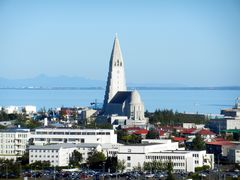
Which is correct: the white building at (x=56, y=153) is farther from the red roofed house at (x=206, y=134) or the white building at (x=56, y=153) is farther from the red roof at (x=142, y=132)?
the red roofed house at (x=206, y=134)

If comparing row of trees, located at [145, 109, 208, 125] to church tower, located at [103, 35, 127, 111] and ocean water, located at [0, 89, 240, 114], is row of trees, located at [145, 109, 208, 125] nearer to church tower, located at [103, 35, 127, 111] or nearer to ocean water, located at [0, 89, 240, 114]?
church tower, located at [103, 35, 127, 111]

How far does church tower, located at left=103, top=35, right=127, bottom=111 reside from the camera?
2095 inches

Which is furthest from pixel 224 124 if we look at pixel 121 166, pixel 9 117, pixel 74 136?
pixel 121 166

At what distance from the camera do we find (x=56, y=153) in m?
30.3

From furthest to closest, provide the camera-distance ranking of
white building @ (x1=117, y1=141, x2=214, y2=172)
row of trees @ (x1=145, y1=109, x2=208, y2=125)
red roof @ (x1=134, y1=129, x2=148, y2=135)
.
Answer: row of trees @ (x1=145, y1=109, x2=208, y2=125) < red roof @ (x1=134, y1=129, x2=148, y2=135) < white building @ (x1=117, y1=141, x2=214, y2=172)

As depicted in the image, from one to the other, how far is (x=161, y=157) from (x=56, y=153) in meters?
3.45

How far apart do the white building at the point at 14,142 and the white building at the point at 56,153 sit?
3433 mm

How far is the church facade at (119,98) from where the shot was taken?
4838 centimetres

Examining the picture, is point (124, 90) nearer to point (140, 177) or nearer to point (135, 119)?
point (135, 119)

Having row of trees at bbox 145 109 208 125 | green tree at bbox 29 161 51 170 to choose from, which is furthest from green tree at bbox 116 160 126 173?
row of trees at bbox 145 109 208 125

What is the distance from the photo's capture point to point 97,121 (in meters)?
48.5

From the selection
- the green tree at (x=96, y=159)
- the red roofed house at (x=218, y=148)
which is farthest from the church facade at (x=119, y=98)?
Result: the green tree at (x=96, y=159)

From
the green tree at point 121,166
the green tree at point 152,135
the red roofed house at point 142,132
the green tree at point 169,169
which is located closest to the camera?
the green tree at point 169,169

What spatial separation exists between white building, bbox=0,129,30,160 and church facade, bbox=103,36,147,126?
1227cm
